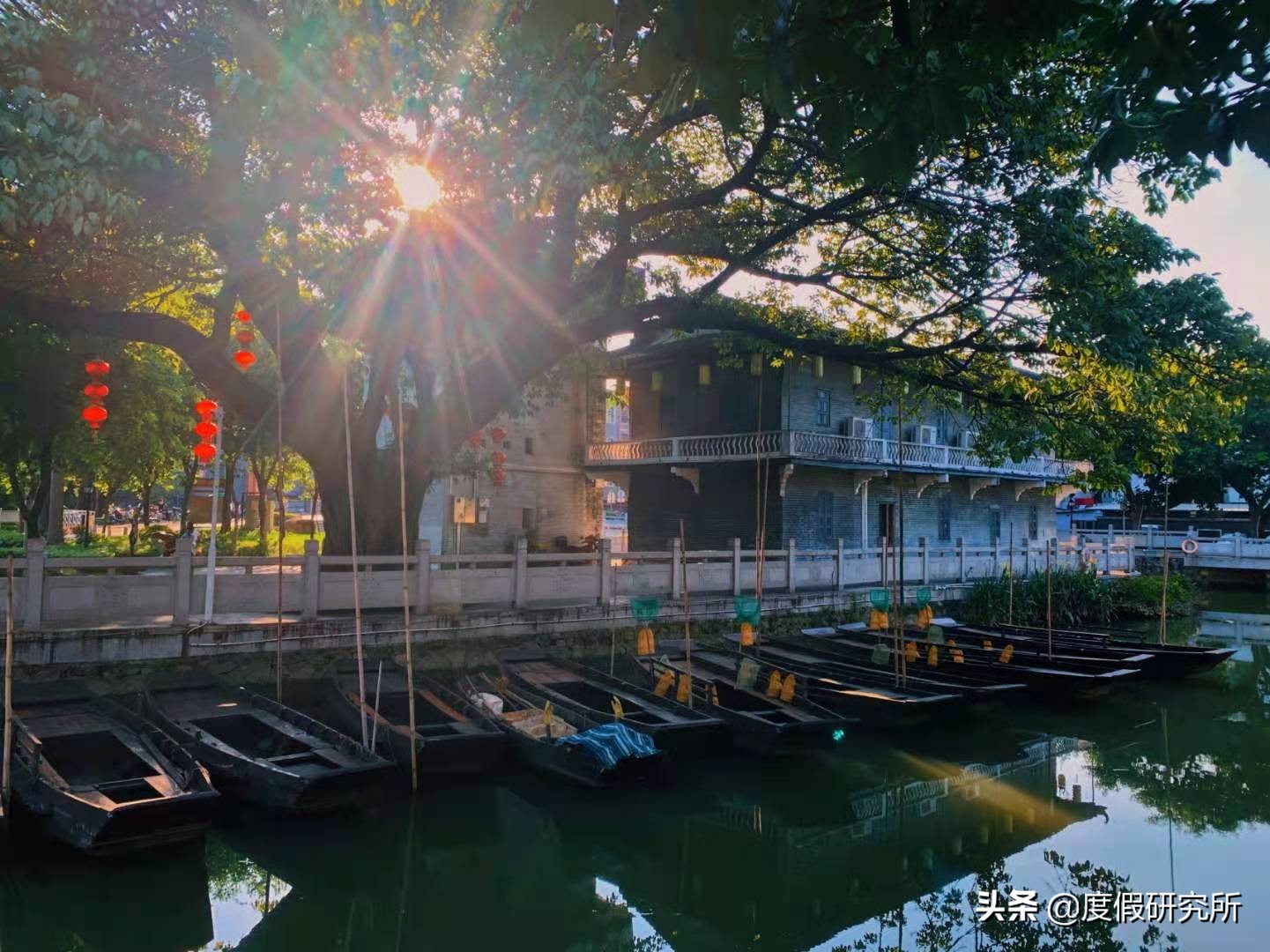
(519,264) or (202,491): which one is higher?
(519,264)

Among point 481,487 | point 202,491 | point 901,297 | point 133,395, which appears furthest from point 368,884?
point 202,491

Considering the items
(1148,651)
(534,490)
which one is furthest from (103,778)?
(534,490)

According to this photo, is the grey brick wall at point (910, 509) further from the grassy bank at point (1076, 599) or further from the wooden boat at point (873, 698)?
the wooden boat at point (873, 698)

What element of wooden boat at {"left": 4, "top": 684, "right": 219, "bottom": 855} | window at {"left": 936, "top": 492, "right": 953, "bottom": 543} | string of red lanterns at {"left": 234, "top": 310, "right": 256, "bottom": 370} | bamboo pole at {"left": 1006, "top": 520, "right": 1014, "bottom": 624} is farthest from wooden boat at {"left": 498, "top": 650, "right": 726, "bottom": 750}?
window at {"left": 936, "top": 492, "right": 953, "bottom": 543}

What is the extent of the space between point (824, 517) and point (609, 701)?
14573 millimetres

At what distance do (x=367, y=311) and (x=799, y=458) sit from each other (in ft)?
43.2

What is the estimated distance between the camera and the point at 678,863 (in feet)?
27.5

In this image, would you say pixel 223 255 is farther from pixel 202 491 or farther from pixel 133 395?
pixel 202 491

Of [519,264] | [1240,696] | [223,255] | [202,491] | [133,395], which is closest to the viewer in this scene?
[223,255]

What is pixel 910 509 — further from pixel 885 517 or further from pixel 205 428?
pixel 205 428

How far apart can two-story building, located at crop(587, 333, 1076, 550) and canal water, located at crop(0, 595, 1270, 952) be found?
1182 cm

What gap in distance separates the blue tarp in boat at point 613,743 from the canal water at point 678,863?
67 cm

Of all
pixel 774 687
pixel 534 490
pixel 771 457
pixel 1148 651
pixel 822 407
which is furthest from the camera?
pixel 534 490

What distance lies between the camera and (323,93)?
361 inches
